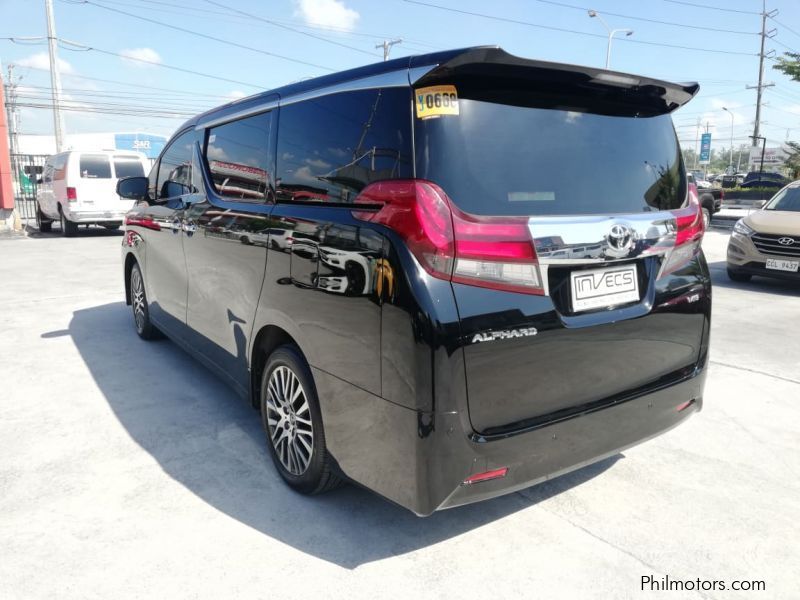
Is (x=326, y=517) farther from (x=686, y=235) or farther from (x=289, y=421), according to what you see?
(x=686, y=235)

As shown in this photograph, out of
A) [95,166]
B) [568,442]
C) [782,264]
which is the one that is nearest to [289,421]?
[568,442]

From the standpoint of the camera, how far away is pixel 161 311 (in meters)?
4.84

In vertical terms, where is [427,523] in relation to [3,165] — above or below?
below

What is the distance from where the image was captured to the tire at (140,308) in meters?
5.40

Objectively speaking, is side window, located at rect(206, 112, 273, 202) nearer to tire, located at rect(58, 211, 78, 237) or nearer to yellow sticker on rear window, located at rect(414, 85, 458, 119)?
yellow sticker on rear window, located at rect(414, 85, 458, 119)

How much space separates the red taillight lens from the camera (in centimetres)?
471

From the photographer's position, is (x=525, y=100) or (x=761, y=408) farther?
(x=761, y=408)

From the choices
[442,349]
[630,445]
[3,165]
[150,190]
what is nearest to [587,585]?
[630,445]

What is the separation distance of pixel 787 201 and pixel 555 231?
29.2 ft

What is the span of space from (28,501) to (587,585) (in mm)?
2533

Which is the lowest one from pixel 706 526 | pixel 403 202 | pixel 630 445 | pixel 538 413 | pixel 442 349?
pixel 706 526

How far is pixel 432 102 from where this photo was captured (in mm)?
2137

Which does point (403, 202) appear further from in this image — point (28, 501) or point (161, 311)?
point (161, 311)

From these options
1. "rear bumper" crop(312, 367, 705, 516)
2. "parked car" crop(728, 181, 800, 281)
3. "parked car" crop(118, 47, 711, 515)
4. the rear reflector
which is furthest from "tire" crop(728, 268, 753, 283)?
the rear reflector
